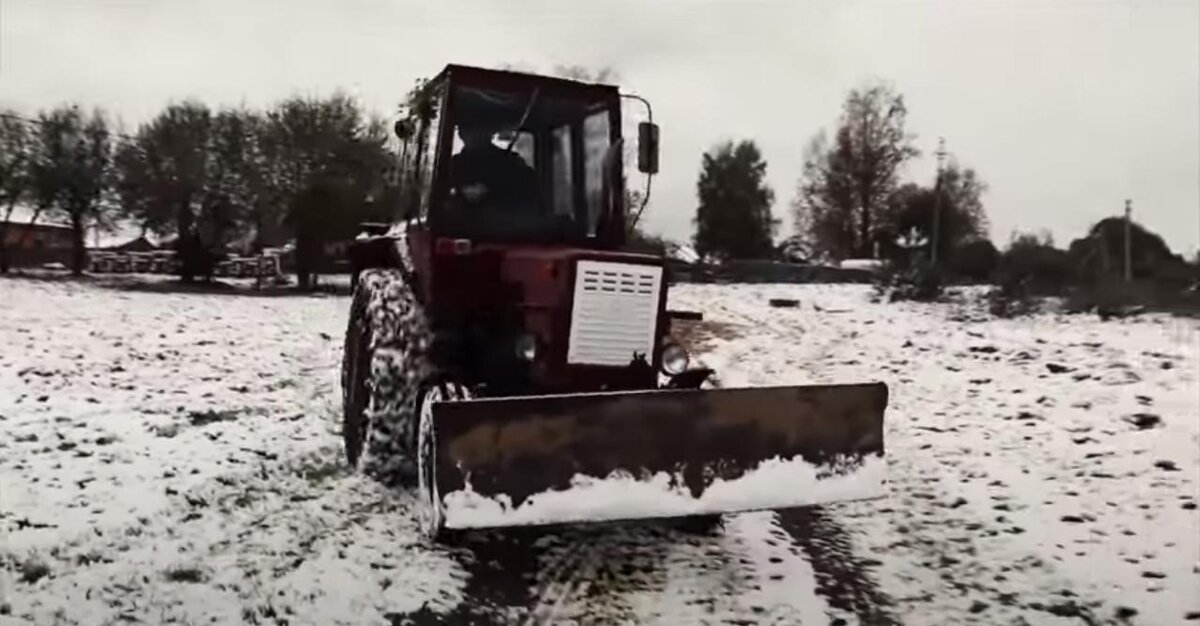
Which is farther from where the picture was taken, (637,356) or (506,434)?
(637,356)

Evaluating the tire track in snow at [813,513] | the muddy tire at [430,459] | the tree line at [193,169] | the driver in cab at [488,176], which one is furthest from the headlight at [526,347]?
the tree line at [193,169]

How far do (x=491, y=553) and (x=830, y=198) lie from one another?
3.77 ft

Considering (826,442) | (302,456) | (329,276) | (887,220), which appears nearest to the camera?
(887,220)

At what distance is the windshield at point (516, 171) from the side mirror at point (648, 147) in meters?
0.23

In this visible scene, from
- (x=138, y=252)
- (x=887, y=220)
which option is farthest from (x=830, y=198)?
(x=138, y=252)

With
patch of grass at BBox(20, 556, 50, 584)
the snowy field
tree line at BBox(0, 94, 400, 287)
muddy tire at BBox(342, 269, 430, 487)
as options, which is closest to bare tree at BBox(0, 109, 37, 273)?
tree line at BBox(0, 94, 400, 287)

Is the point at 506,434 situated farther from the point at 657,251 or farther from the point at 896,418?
the point at 896,418

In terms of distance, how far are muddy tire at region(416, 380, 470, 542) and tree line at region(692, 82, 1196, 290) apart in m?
0.71

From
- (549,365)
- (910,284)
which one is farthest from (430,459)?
(910,284)

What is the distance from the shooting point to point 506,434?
7.20ft

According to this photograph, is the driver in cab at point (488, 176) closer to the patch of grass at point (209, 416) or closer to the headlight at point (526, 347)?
the headlight at point (526, 347)

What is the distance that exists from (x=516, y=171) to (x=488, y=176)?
7 centimetres

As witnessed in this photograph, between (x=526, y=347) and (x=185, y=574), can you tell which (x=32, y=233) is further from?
(x=526, y=347)

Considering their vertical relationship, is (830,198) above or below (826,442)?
above
